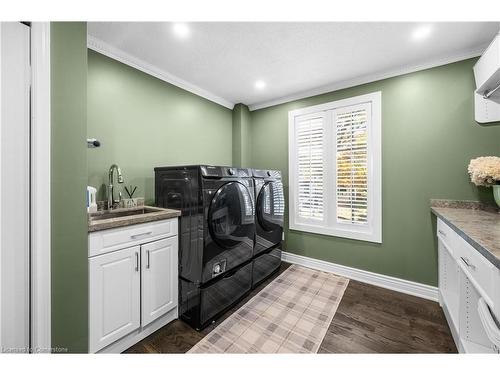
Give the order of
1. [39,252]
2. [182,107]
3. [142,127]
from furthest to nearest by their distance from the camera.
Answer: [182,107] → [142,127] → [39,252]

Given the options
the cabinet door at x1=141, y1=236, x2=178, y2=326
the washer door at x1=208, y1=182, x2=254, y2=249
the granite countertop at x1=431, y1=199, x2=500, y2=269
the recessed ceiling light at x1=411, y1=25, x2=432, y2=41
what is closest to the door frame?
the cabinet door at x1=141, y1=236, x2=178, y2=326

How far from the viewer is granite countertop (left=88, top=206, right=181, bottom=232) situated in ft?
4.19

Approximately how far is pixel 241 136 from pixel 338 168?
1492mm

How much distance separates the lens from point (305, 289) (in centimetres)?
225

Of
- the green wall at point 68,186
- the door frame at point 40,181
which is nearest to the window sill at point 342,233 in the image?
the green wall at point 68,186

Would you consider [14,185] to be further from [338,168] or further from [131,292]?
[338,168]

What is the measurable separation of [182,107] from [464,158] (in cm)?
299

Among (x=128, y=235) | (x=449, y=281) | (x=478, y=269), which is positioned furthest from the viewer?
(x=449, y=281)

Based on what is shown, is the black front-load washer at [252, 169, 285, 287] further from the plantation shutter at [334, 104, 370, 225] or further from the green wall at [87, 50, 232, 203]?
the green wall at [87, 50, 232, 203]

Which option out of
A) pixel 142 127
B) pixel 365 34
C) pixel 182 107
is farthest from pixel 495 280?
pixel 182 107

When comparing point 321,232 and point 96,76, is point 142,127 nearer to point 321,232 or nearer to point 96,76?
point 96,76

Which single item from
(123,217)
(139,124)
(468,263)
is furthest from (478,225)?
(139,124)

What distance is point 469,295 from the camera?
Result: 1323mm

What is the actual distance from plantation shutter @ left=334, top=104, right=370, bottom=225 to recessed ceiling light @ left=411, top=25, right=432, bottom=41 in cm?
74
